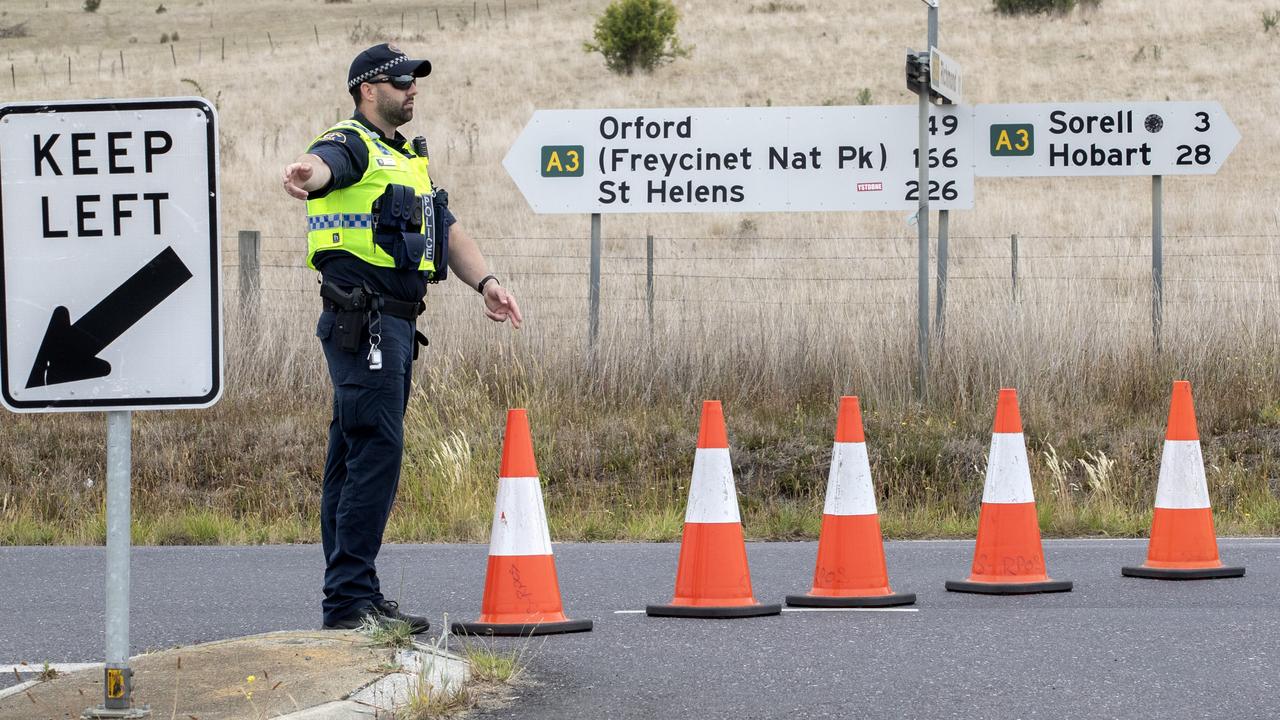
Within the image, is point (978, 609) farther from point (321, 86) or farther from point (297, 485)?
point (321, 86)

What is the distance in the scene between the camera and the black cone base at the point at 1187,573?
7277 mm

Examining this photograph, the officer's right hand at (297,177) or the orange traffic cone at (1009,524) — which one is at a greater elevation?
the officer's right hand at (297,177)

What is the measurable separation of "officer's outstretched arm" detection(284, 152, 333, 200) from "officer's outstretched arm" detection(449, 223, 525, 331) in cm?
69

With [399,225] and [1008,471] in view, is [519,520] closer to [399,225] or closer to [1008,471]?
[399,225]

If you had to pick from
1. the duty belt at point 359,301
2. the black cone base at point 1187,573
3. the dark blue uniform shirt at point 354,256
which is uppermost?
the dark blue uniform shirt at point 354,256

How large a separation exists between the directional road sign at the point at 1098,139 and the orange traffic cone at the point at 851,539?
7.00 metres

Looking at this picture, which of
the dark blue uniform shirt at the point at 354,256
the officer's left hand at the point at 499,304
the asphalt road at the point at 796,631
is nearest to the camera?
the asphalt road at the point at 796,631

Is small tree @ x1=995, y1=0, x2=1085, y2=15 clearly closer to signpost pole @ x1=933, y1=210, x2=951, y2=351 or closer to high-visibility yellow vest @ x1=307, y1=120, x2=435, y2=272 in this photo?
signpost pole @ x1=933, y1=210, x2=951, y2=351

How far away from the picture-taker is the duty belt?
5645 millimetres

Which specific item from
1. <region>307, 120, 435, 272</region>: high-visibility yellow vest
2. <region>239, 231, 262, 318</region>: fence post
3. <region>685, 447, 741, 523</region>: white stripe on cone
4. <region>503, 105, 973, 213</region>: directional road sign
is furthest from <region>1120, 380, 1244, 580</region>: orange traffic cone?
<region>239, 231, 262, 318</region>: fence post

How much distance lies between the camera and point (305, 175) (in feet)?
17.4

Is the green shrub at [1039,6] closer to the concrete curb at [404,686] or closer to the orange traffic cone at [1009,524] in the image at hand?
the orange traffic cone at [1009,524]

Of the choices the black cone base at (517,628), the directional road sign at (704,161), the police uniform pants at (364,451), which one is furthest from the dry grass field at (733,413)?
the police uniform pants at (364,451)

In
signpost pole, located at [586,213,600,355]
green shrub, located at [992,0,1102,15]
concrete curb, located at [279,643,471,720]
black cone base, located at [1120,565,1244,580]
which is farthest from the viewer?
green shrub, located at [992,0,1102,15]
